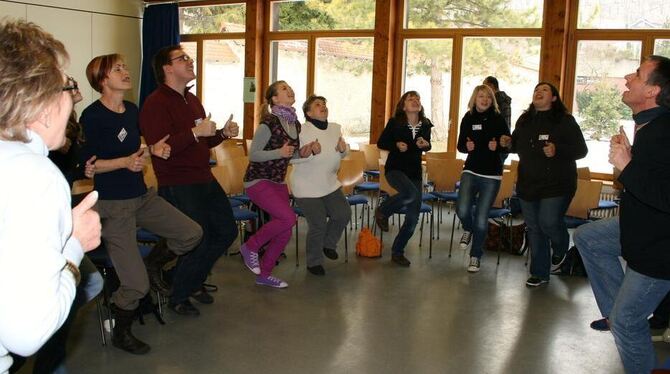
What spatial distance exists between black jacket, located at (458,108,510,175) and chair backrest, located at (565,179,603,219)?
745mm

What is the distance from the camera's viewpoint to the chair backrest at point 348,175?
21.3 feet

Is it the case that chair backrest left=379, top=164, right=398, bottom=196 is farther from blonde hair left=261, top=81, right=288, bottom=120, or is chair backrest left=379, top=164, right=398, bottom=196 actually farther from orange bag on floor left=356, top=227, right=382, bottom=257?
blonde hair left=261, top=81, right=288, bottom=120

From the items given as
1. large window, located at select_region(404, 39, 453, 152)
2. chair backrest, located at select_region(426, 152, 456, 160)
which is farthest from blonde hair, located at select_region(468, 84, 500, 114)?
large window, located at select_region(404, 39, 453, 152)

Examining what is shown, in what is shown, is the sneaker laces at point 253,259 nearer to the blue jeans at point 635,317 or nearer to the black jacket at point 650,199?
the blue jeans at point 635,317

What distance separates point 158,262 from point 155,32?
28.4ft

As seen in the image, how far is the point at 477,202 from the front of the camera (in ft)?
18.6

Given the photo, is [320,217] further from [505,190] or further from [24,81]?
[24,81]

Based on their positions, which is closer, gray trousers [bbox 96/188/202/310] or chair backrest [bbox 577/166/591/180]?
gray trousers [bbox 96/188/202/310]

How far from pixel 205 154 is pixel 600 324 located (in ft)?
8.95

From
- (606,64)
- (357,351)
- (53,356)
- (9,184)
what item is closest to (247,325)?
(357,351)

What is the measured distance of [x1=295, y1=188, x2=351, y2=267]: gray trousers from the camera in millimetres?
5312

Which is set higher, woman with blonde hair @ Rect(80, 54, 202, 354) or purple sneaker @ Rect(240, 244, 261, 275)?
woman with blonde hair @ Rect(80, 54, 202, 354)

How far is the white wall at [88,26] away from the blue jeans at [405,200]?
6.66 meters

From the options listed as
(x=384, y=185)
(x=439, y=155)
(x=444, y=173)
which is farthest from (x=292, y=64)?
(x=384, y=185)
